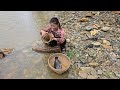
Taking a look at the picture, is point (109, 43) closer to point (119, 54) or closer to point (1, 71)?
point (119, 54)

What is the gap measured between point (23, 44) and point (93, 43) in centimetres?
145

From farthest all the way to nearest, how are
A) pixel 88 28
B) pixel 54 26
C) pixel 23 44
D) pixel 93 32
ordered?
1. pixel 88 28
2. pixel 93 32
3. pixel 23 44
4. pixel 54 26

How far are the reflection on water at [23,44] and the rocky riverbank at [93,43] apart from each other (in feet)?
1.46

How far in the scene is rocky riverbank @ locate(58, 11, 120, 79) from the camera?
3.79m

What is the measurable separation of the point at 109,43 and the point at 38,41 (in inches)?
58.2

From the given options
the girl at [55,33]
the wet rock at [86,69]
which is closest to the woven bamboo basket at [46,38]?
the girl at [55,33]

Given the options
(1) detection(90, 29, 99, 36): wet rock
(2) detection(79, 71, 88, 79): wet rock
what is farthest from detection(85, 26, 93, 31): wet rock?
(2) detection(79, 71, 88, 79): wet rock

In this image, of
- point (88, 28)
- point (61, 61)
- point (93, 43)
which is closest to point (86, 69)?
point (61, 61)

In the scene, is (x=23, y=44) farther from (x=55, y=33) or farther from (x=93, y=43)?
(x=93, y=43)

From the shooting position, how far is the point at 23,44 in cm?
457

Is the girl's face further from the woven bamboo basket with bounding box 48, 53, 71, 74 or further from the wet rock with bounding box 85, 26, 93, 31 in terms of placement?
the wet rock with bounding box 85, 26, 93, 31

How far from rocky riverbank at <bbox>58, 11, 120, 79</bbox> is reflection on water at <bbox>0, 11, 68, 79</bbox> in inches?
17.5

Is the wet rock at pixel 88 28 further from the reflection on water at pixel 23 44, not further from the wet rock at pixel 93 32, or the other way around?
the reflection on water at pixel 23 44

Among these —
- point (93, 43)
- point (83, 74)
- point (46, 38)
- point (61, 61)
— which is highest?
point (46, 38)
